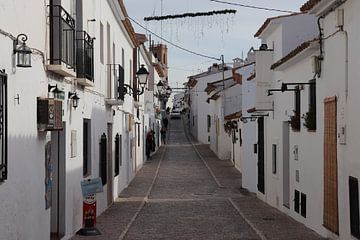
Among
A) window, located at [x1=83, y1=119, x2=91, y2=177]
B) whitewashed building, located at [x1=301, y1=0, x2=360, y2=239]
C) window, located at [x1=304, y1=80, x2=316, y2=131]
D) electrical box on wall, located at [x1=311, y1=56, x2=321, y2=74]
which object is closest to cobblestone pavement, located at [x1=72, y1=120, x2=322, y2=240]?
window, located at [x1=83, y1=119, x2=91, y2=177]

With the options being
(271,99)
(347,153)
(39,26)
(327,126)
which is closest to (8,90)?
(39,26)

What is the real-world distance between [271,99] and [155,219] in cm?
528

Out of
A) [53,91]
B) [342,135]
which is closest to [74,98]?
[53,91]

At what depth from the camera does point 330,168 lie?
12.2 m

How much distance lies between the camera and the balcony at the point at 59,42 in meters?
10.8

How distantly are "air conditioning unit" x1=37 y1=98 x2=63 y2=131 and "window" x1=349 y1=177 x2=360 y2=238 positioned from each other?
4720 millimetres

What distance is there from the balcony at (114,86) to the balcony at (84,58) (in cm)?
399

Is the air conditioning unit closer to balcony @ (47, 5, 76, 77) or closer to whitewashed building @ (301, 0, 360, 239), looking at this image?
balcony @ (47, 5, 76, 77)

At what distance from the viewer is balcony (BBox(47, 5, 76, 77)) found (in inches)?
424

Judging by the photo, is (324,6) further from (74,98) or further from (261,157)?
(261,157)

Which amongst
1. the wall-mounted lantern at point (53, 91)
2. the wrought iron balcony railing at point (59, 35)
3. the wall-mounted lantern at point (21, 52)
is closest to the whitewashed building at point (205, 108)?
the wrought iron balcony railing at point (59, 35)

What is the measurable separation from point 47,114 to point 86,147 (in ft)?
18.7

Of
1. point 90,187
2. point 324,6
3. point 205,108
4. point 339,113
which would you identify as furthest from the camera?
point 205,108

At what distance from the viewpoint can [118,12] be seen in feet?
68.0
